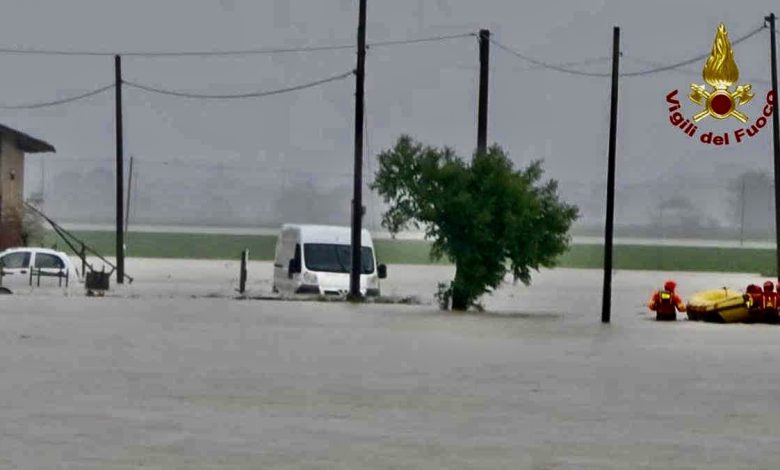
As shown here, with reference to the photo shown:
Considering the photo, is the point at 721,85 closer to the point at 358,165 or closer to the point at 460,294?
the point at 460,294

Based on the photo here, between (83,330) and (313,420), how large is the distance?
19.0 meters

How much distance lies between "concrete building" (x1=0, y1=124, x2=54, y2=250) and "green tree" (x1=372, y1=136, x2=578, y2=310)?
2694 cm

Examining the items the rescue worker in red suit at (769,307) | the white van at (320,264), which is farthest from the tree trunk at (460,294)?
the rescue worker in red suit at (769,307)

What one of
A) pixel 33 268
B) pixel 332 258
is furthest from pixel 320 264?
pixel 33 268

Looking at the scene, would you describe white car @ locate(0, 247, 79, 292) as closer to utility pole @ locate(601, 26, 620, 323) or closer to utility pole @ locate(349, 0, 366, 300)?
utility pole @ locate(349, 0, 366, 300)

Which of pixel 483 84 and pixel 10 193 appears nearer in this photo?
pixel 483 84

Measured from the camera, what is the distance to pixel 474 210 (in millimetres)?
53312

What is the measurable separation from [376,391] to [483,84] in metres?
35.0

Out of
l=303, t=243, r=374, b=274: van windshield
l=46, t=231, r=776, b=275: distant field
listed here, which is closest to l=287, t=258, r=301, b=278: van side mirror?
l=303, t=243, r=374, b=274: van windshield

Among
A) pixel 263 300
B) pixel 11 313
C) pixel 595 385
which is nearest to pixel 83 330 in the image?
pixel 11 313

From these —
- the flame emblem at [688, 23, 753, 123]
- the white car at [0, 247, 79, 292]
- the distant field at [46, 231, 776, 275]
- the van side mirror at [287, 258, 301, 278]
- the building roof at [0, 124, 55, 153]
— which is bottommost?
the distant field at [46, 231, 776, 275]

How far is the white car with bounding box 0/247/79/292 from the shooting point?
63.4 metres

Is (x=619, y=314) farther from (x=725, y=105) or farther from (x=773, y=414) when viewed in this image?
(x=773, y=414)

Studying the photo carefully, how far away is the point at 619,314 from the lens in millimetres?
55719
